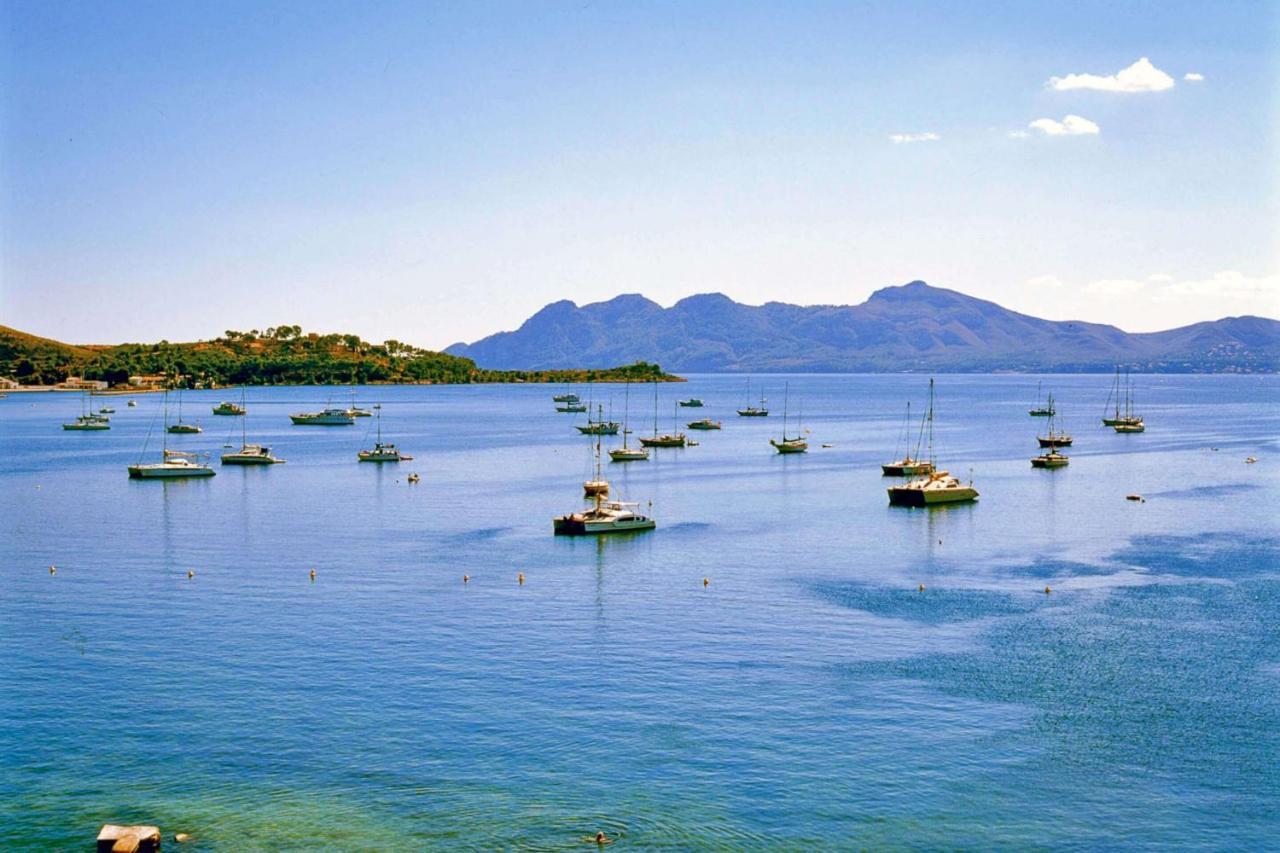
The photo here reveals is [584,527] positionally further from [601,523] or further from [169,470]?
[169,470]

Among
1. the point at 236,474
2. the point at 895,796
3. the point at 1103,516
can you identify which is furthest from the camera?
the point at 236,474

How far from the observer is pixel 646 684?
6012cm

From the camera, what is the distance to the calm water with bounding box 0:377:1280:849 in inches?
1770

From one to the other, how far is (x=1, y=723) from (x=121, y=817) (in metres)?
14.6

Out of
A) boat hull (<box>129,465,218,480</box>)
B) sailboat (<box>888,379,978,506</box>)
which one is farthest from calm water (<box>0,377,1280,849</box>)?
boat hull (<box>129,465,218,480</box>)

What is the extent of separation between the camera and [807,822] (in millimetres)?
44250

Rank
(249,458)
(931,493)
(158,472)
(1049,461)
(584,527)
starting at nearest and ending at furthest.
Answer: (584,527) < (931,493) < (158,472) < (1049,461) < (249,458)

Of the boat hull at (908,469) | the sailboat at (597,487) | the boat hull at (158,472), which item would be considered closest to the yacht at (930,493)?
the boat hull at (908,469)

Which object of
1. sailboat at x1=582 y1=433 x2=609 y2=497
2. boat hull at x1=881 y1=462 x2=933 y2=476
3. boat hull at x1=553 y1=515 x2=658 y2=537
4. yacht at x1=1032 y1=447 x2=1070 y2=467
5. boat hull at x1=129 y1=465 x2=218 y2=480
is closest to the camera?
boat hull at x1=553 y1=515 x2=658 y2=537

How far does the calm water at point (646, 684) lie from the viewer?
1770 inches

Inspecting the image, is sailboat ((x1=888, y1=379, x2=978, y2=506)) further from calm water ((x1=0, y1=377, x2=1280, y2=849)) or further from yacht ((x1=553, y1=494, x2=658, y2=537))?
yacht ((x1=553, y1=494, x2=658, y2=537))

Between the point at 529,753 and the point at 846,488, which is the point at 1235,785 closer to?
the point at 529,753

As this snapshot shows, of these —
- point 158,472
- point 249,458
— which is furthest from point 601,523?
point 249,458

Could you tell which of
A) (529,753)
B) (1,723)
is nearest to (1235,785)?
(529,753)
